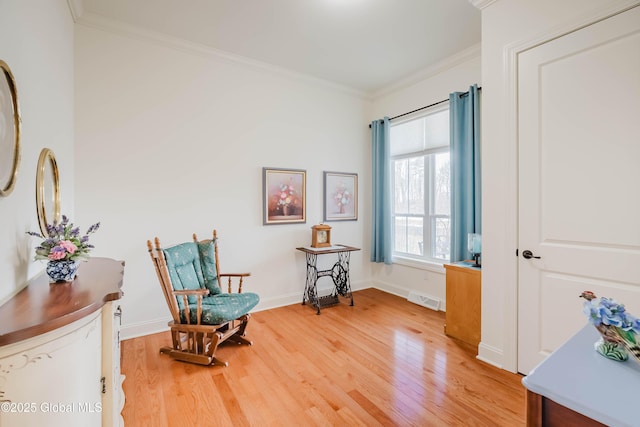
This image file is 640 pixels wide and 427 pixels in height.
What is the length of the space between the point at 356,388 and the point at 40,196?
2.35 m

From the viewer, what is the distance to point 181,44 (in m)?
3.07

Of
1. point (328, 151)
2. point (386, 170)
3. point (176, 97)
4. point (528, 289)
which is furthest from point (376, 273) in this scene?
point (176, 97)

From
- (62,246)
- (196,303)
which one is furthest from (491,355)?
(62,246)

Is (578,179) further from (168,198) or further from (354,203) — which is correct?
(168,198)

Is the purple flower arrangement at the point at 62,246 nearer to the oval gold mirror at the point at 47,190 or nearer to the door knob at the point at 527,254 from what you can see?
Result: the oval gold mirror at the point at 47,190

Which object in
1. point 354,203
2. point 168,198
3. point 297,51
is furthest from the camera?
point 354,203

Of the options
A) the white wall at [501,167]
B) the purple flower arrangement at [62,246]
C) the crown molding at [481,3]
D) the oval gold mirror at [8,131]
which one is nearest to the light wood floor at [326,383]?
the white wall at [501,167]

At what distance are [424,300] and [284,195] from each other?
2.28 m

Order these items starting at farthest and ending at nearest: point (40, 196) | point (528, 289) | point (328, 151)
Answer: point (328, 151) < point (528, 289) < point (40, 196)

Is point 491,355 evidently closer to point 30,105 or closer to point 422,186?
point 422,186

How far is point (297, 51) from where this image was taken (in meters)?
3.32

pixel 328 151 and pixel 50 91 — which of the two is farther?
pixel 328 151

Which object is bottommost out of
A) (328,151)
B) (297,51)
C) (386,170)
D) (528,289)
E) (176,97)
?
(528,289)

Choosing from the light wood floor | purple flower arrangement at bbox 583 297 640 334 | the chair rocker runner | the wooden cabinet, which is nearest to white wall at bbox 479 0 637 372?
the wooden cabinet
